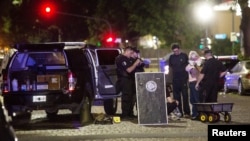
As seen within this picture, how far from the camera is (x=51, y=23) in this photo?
7706 cm

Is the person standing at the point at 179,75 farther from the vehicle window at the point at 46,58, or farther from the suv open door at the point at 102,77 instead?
the vehicle window at the point at 46,58

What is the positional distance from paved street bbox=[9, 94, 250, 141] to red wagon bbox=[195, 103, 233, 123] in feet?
0.51

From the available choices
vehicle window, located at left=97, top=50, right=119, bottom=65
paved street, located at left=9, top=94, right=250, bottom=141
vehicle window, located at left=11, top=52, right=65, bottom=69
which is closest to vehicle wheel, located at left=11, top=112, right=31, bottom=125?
paved street, located at left=9, top=94, right=250, bottom=141

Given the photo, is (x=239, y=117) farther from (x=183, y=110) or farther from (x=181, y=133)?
(x=181, y=133)

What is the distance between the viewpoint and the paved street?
12.7m

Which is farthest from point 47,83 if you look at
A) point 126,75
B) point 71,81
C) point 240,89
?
point 240,89

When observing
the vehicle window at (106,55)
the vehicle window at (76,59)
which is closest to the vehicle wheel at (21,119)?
the vehicle window at (76,59)

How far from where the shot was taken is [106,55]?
714 inches

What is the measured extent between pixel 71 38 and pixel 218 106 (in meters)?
64.3

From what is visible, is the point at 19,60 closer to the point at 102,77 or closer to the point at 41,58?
the point at 41,58

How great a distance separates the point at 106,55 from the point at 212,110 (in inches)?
175

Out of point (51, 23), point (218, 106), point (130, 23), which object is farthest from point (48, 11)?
point (51, 23)

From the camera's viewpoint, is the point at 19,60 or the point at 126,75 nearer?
the point at 126,75

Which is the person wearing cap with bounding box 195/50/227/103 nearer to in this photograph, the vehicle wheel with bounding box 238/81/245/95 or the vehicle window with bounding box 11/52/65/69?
the vehicle window with bounding box 11/52/65/69
